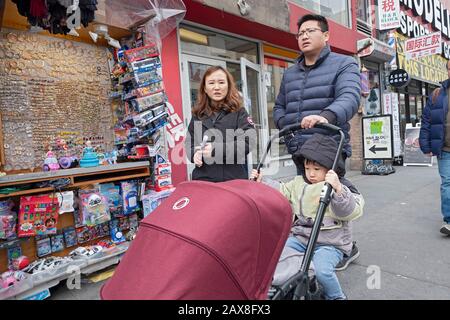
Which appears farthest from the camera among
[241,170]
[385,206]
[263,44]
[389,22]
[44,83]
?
[389,22]

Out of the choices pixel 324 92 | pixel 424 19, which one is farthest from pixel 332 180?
pixel 424 19

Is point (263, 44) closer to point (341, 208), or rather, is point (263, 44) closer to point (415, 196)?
point (415, 196)

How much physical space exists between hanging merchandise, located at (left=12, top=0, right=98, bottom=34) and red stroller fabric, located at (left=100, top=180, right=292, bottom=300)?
189 cm

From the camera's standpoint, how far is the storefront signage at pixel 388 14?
8.97m

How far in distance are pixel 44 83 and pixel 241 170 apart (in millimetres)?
2312

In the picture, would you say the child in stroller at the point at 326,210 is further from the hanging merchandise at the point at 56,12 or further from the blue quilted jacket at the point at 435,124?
the blue quilted jacket at the point at 435,124

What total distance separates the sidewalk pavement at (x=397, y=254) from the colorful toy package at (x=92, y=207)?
0.60 meters

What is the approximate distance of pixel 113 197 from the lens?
3396 mm

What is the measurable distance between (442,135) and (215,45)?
3735 mm

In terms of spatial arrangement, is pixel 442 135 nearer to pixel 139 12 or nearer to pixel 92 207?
pixel 139 12

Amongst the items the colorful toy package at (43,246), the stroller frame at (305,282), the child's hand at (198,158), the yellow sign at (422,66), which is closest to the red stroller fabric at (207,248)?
the stroller frame at (305,282)

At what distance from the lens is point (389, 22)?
30.0 feet
